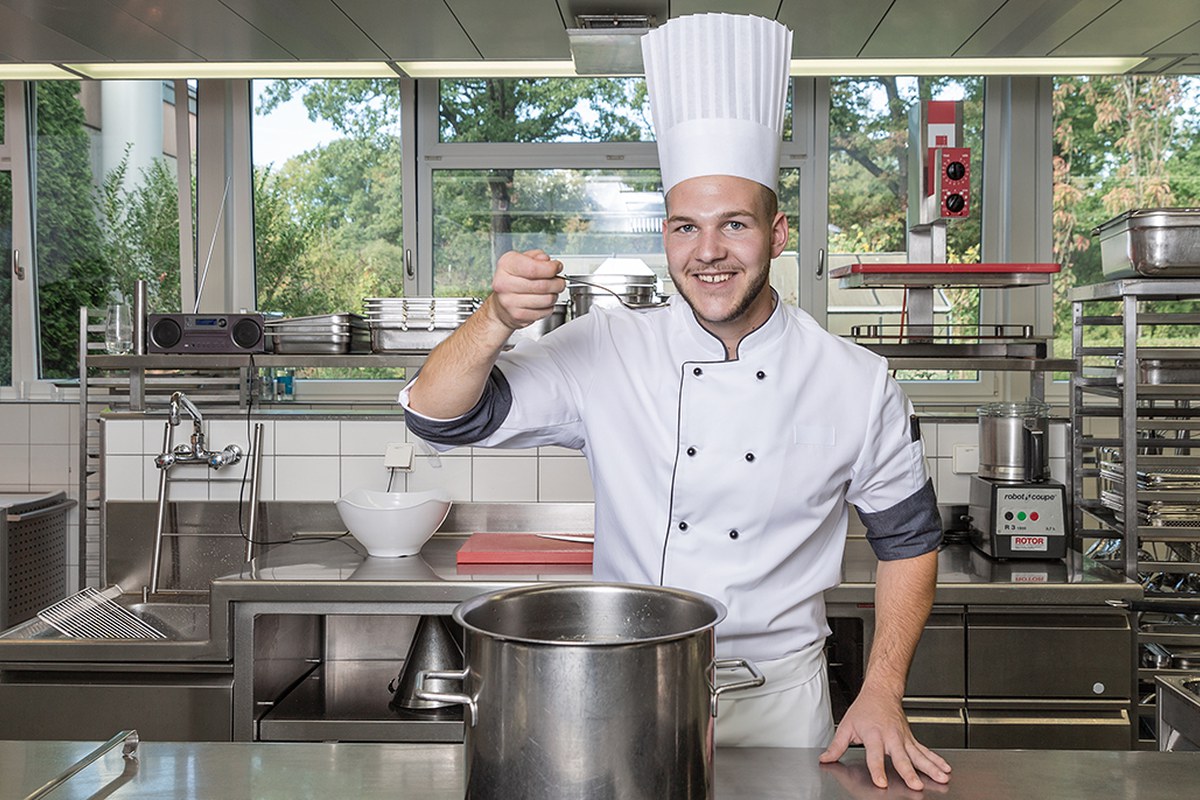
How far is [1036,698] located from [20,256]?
14.0ft

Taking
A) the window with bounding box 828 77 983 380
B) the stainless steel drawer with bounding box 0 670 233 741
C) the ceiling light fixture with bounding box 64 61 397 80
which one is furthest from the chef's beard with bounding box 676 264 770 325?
the window with bounding box 828 77 983 380

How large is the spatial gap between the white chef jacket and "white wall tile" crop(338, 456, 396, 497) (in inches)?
60.3

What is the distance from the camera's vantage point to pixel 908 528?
1.61 m

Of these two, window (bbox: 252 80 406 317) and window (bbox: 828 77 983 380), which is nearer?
window (bbox: 828 77 983 380)

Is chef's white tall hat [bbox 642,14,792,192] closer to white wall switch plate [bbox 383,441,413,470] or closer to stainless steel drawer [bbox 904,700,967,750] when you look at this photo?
stainless steel drawer [bbox 904,700,967,750]

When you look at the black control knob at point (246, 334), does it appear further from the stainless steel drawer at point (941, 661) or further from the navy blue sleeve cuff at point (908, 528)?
the navy blue sleeve cuff at point (908, 528)

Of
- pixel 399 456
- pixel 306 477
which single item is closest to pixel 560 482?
pixel 399 456

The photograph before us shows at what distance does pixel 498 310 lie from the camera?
1300mm

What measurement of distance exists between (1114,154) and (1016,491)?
2351 mm

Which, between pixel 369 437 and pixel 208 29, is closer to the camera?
pixel 369 437

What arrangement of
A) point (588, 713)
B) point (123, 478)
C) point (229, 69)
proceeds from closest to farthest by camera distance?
point (588, 713), point (123, 478), point (229, 69)

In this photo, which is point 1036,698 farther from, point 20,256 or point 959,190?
point 20,256

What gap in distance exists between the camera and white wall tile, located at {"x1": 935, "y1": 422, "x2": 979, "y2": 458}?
3117 mm

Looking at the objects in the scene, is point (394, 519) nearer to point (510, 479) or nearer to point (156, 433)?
point (510, 479)
